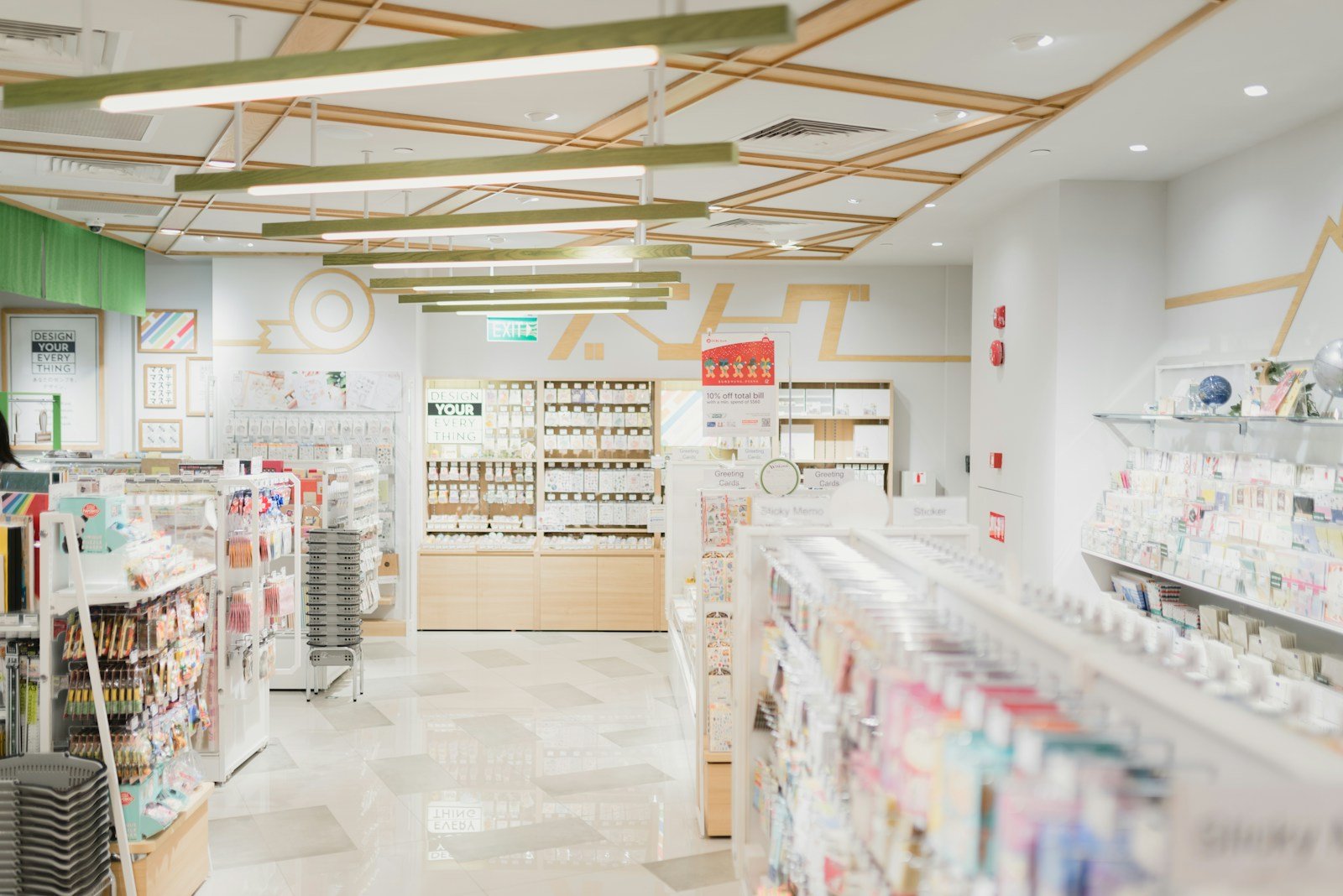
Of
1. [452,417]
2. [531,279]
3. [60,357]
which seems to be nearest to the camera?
[531,279]

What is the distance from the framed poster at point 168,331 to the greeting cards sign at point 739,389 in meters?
6.48

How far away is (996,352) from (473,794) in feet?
15.6

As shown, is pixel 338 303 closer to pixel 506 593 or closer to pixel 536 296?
pixel 506 593

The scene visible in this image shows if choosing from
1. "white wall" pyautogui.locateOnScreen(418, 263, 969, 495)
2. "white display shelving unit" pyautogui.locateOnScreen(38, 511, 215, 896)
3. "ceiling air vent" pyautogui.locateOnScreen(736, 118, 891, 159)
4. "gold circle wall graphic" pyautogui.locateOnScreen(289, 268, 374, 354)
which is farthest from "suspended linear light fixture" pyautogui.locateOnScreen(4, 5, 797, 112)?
"white wall" pyautogui.locateOnScreen(418, 263, 969, 495)

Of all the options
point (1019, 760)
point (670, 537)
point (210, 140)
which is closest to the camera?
point (1019, 760)

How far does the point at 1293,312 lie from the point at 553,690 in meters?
5.46

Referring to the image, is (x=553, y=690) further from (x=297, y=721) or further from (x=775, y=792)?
(x=775, y=792)

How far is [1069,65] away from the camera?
443cm

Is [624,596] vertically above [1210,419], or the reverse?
[1210,419]

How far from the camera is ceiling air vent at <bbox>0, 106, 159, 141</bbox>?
17.0 ft

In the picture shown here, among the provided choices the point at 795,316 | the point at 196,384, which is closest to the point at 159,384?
the point at 196,384

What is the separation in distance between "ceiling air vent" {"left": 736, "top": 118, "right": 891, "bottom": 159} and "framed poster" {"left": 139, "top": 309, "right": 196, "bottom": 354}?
25.2 ft

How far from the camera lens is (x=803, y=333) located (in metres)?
10.4

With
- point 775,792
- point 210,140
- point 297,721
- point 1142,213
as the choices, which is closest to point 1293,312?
point 1142,213
